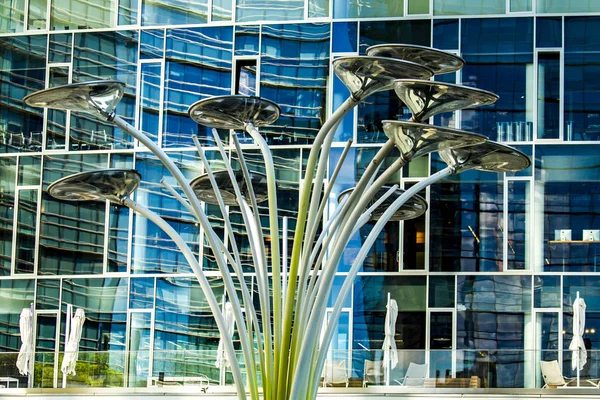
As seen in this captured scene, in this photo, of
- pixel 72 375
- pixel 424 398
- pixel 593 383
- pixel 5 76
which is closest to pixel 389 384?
pixel 424 398

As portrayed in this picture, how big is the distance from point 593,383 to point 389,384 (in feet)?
11.0

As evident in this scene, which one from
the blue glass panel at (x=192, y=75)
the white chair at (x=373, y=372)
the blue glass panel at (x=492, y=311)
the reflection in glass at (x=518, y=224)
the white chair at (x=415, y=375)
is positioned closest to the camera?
the white chair at (x=415, y=375)

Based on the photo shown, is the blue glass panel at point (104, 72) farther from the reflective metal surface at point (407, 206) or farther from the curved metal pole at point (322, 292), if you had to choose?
the curved metal pole at point (322, 292)

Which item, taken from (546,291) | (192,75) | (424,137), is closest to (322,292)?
(424,137)

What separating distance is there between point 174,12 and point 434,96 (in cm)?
1286

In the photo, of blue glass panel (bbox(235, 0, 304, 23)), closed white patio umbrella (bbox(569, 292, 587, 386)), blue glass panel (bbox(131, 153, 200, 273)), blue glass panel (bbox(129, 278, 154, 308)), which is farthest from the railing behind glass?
blue glass panel (bbox(235, 0, 304, 23))

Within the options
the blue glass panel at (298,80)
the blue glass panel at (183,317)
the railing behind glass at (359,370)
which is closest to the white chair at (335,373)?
the railing behind glass at (359,370)

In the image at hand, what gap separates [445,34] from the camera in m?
24.0

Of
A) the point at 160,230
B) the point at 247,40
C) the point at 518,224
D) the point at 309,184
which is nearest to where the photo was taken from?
the point at 309,184

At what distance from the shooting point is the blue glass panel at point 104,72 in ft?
82.2

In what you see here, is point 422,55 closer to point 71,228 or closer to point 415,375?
point 415,375

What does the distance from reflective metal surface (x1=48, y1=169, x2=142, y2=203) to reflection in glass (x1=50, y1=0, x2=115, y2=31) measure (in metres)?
10.9

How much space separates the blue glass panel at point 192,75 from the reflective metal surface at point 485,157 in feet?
35.1

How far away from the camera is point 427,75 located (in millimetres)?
14016
